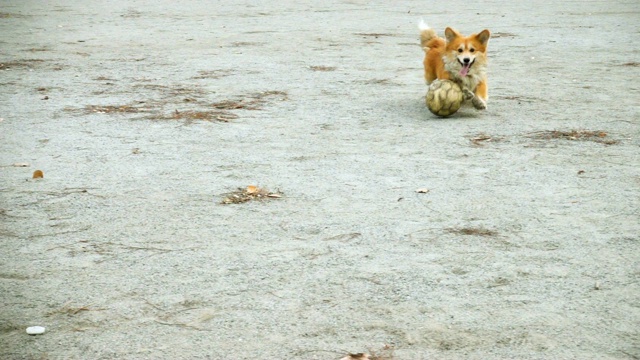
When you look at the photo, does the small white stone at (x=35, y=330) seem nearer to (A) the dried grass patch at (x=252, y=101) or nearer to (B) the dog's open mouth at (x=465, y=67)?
(A) the dried grass patch at (x=252, y=101)

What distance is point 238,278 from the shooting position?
337cm

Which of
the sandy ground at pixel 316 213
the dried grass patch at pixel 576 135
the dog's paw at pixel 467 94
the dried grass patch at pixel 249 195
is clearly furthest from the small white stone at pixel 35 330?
the dog's paw at pixel 467 94

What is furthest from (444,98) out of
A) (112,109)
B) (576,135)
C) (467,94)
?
(112,109)

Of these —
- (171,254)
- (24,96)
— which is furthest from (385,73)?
(171,254)

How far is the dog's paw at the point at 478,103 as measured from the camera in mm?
6512

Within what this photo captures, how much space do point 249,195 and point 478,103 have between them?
8.95ft

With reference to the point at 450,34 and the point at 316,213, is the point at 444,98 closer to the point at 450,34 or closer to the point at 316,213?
the point at 450,34

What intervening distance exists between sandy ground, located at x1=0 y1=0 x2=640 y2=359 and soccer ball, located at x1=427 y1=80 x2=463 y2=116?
17cm

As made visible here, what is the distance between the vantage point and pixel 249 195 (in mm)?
4500

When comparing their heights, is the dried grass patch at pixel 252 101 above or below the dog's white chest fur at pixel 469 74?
below

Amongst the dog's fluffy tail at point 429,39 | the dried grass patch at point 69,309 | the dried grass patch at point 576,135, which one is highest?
the dog's fluffy tail at point 429,39

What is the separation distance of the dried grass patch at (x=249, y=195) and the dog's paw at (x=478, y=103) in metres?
2.56

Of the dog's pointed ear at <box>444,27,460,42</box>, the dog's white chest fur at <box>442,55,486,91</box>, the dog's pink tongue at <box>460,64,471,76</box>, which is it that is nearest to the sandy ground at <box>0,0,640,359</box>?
the dog's white chest fur at <box>442,55,486,91</box>

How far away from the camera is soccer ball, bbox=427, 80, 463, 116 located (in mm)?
6312
